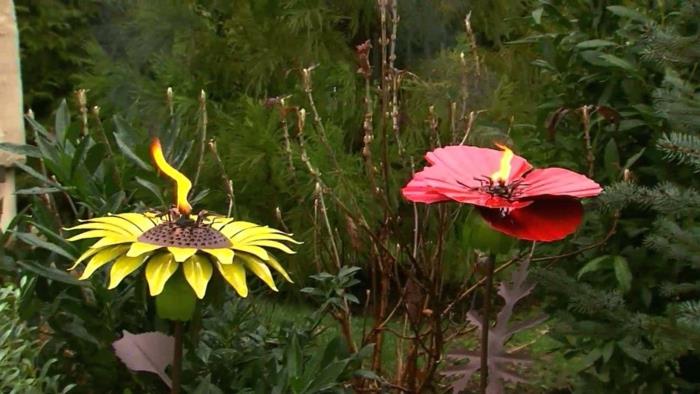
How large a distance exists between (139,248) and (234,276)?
14 centimetres

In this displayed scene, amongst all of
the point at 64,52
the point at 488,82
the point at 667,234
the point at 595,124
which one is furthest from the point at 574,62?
the point at 64,52

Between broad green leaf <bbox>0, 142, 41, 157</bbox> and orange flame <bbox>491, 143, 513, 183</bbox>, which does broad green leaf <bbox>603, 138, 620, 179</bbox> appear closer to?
orange flame <bbox>491, 143, 513, 183</bbox>

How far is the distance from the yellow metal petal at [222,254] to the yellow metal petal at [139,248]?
0.07 meters

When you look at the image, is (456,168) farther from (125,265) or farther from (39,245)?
(39,245)

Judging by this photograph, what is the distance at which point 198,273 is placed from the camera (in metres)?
1.32

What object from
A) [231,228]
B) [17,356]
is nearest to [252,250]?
[231,228]

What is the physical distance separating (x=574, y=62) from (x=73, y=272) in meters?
1.21

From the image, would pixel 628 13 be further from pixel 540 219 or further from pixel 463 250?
pixel 540 219

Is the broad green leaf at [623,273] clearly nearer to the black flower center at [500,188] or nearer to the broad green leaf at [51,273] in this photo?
the black flower center at [500,188]

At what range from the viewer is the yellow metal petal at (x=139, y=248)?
4.28 feet

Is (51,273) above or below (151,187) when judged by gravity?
below

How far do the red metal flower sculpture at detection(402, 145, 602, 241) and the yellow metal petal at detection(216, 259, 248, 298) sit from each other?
0.95 feet

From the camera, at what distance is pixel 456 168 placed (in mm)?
1590

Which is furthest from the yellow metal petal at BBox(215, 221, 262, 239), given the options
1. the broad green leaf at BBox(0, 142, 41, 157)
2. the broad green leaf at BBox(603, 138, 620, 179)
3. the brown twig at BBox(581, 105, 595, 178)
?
the broad green leaf at BBox(603, 138, 620, 179)
